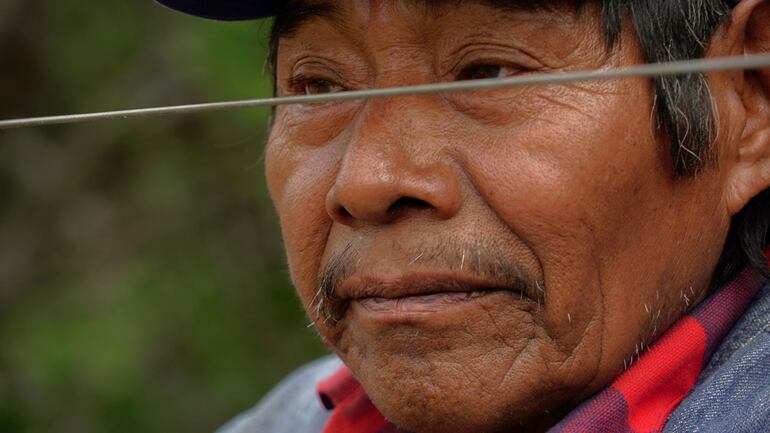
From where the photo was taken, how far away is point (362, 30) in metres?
1.66

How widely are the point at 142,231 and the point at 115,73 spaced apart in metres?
0.59

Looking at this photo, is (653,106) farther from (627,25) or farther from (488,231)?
(488,231)

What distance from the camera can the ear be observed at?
167 centimetres

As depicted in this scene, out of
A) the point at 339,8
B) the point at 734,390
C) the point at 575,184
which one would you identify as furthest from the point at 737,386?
the point at 339,8

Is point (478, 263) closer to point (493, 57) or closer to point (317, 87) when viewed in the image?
point (493, 57)

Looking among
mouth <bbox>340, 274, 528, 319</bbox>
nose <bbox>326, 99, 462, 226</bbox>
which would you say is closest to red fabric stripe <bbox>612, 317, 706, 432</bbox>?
mouth <bbox>340, 274, 528, 319</bbox>

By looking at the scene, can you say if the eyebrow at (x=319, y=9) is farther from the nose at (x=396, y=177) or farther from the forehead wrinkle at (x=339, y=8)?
the nose at (x=396, y=177)

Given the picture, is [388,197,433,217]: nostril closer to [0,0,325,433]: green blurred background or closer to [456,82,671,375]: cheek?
[456,82,671,375]: cheek

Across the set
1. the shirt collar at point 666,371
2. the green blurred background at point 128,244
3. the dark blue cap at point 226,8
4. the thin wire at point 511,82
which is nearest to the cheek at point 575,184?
the shirt collar at point 666,371

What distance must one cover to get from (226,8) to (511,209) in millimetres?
642

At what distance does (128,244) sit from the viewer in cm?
419

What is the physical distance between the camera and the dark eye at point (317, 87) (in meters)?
1.81

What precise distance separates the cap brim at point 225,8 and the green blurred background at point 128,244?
186 cm

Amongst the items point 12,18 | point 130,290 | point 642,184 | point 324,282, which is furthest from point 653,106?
point 12,18
